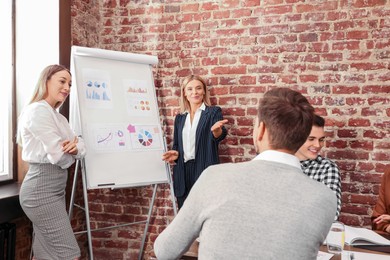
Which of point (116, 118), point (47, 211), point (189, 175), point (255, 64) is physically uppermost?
point (255, 64)

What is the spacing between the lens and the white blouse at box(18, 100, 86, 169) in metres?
2.43

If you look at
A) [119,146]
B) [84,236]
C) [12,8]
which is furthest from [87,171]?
[12,8]

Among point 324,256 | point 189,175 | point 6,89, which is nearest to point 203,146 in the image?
point 189,175

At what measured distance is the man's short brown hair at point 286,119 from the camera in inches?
42.1

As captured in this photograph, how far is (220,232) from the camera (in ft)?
3.26

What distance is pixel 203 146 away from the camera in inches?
122

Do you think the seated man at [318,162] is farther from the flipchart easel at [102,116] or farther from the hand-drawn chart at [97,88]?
the hand-drawn chart at [97,88]

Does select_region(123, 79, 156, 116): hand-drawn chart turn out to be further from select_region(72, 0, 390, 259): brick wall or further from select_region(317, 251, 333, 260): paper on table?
select_region(317, 251, 333, 260): paper on table

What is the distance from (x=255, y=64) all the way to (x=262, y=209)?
2.36 metres

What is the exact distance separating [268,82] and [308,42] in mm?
421

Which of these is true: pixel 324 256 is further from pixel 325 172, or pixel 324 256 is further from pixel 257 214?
pixel 325 172

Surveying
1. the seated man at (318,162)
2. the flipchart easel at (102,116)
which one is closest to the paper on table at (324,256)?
the seated man at (318,162)

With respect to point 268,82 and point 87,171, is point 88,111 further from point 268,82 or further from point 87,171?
point 268,82

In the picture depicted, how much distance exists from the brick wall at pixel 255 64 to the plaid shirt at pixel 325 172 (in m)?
0.42
